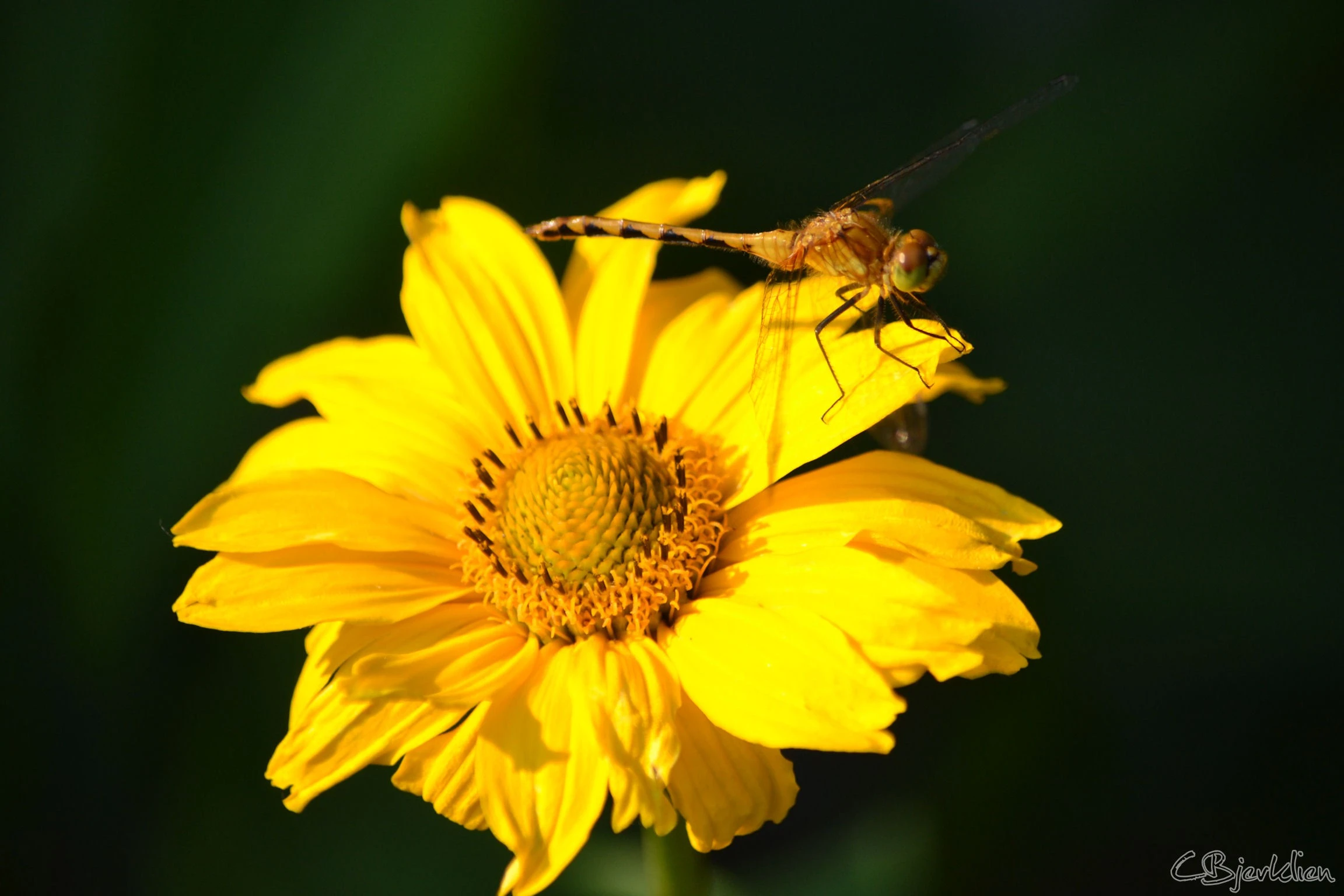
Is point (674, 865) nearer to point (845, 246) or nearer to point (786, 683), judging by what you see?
point (786, 683)

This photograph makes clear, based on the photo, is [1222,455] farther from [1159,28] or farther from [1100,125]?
[1159,28]

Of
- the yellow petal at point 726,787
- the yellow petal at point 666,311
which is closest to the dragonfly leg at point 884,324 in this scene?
the yellow petal at point 666,311

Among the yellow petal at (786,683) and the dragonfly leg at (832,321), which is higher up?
the dragonfly leg at (832,321)

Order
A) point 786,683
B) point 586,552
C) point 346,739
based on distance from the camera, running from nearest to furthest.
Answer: point 786,683 → point 346,739 → point 586,552

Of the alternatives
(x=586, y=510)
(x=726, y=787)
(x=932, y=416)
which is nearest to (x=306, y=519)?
(x=586, y=510)

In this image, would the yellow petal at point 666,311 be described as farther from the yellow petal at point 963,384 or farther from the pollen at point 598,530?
the yellow petal at point 963,384

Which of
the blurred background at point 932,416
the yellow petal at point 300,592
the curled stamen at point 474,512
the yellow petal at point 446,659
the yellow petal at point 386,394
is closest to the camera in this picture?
the yellow petal at point 446,659
